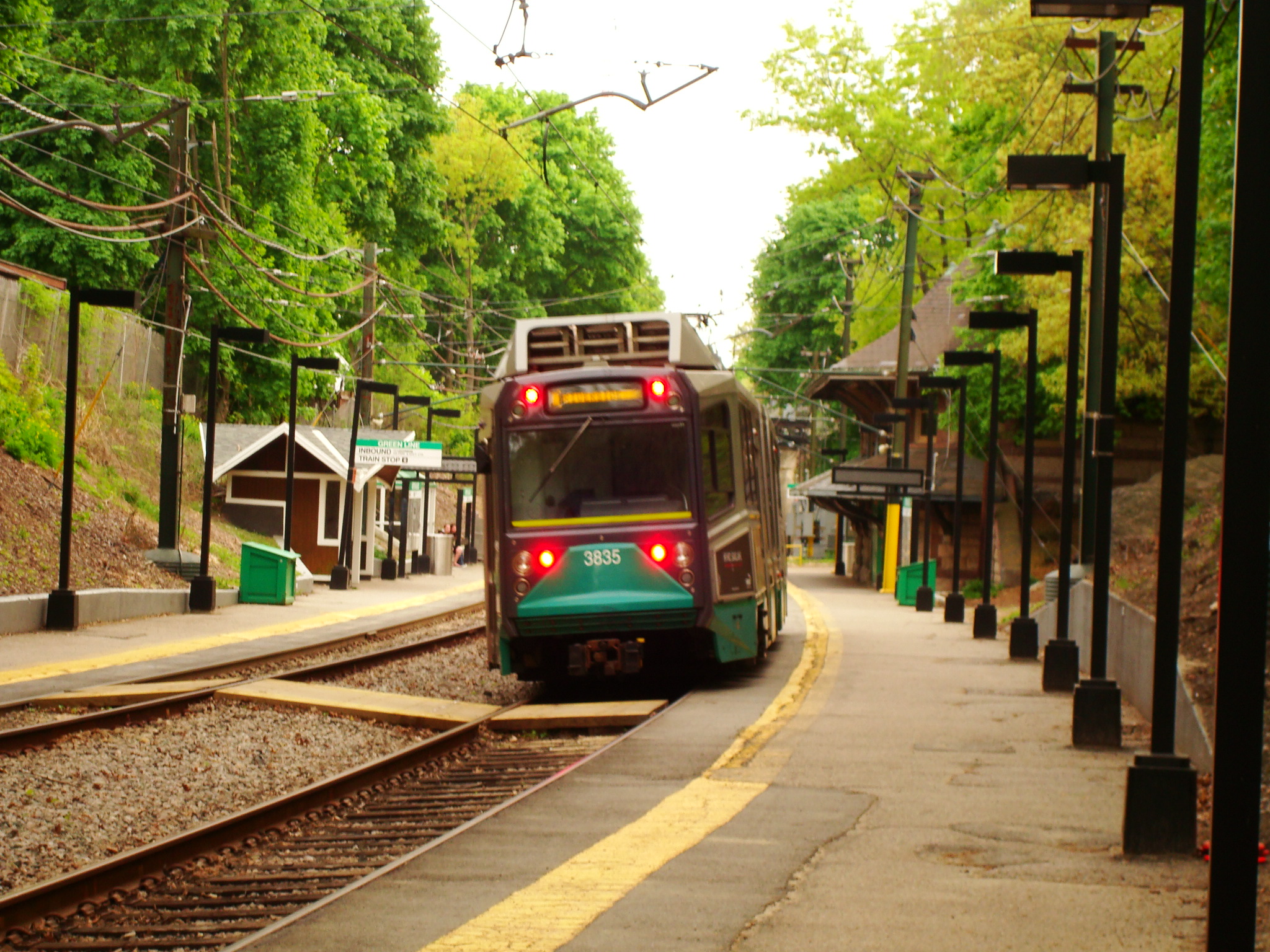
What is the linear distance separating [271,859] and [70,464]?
548 inches

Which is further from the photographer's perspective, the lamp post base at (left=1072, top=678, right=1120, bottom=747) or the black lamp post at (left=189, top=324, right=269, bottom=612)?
the black lamp post at (left=189, top=324, right=269, bottom=612)

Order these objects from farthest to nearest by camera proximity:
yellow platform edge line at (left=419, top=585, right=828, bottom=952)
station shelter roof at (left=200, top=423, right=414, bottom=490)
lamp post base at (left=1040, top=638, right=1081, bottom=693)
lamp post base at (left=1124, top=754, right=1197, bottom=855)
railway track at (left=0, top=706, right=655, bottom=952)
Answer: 1. station shelter roof at (left=200, top=423, right=414, bottom=490)
2. lamp post base at (left=1040, top=638, right=1081, bottom=693)
3. lamp post base at (left=1124, top=754, right=1197, bottom=855)
4. railway track at (left=0, top=706, right=655, bottom=952)
5. yellow platform edge line at (left=419, top=585, right=828, bottom=952)

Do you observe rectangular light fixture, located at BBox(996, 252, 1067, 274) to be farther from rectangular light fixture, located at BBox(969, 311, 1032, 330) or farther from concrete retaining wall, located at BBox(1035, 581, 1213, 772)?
rectangular light fixture, located at BBox(969, 311, 1032, 330)

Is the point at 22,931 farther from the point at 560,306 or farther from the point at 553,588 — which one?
the point at 560,306

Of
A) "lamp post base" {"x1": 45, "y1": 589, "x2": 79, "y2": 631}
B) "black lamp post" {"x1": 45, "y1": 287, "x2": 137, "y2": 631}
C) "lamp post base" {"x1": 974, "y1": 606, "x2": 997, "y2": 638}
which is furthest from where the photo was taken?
"lamp post base" {"x1": 974, "y1": 606, "x2": 997, "y2": 638}

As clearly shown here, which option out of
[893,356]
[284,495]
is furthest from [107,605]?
[893,356]

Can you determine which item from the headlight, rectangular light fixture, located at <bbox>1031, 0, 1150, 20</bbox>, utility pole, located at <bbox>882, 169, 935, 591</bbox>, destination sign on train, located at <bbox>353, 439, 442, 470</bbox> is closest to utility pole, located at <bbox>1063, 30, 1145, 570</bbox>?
the headlight

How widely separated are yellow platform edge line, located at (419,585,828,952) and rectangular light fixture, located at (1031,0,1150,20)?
17.3 ft

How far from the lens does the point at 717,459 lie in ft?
50.0

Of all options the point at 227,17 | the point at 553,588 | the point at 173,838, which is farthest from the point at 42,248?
the point at 173,838

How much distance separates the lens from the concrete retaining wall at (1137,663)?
10453 millimetres

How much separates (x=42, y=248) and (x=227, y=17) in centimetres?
717

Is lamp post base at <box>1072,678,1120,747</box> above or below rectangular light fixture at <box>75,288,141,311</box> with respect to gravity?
below

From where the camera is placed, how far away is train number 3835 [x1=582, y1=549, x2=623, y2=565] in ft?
47.9
